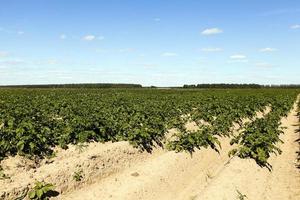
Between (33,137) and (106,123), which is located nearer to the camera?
(33,137)

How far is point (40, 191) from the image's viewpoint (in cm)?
870

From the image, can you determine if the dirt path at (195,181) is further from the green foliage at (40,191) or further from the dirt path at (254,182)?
the green foliage at (40,191)

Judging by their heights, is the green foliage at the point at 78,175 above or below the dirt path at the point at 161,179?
above

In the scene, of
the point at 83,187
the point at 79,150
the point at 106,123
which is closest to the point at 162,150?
the point at 106,123

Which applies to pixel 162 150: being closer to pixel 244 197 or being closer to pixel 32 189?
pixel 244 197

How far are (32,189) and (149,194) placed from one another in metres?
3.20

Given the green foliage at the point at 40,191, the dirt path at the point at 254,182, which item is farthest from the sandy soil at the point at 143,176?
the green foliage at the point at 40,191

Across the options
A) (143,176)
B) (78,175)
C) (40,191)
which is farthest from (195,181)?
(40,191)

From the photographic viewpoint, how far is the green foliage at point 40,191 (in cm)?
868

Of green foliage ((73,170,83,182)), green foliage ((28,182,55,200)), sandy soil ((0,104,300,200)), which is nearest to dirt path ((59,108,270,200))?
sandy soil ((0,104,300,200))

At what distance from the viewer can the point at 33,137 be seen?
11492 millimetres

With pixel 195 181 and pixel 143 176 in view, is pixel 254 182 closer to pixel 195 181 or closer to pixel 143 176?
pixel 195 181

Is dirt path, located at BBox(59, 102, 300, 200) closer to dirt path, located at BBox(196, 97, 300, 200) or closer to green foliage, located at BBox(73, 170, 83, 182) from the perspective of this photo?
dirt path, located at BBox(196, 97, 300, 200)

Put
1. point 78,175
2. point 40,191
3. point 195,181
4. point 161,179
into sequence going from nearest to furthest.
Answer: point 40,191 < point 78,175 < point 161,179 < point 195,181
